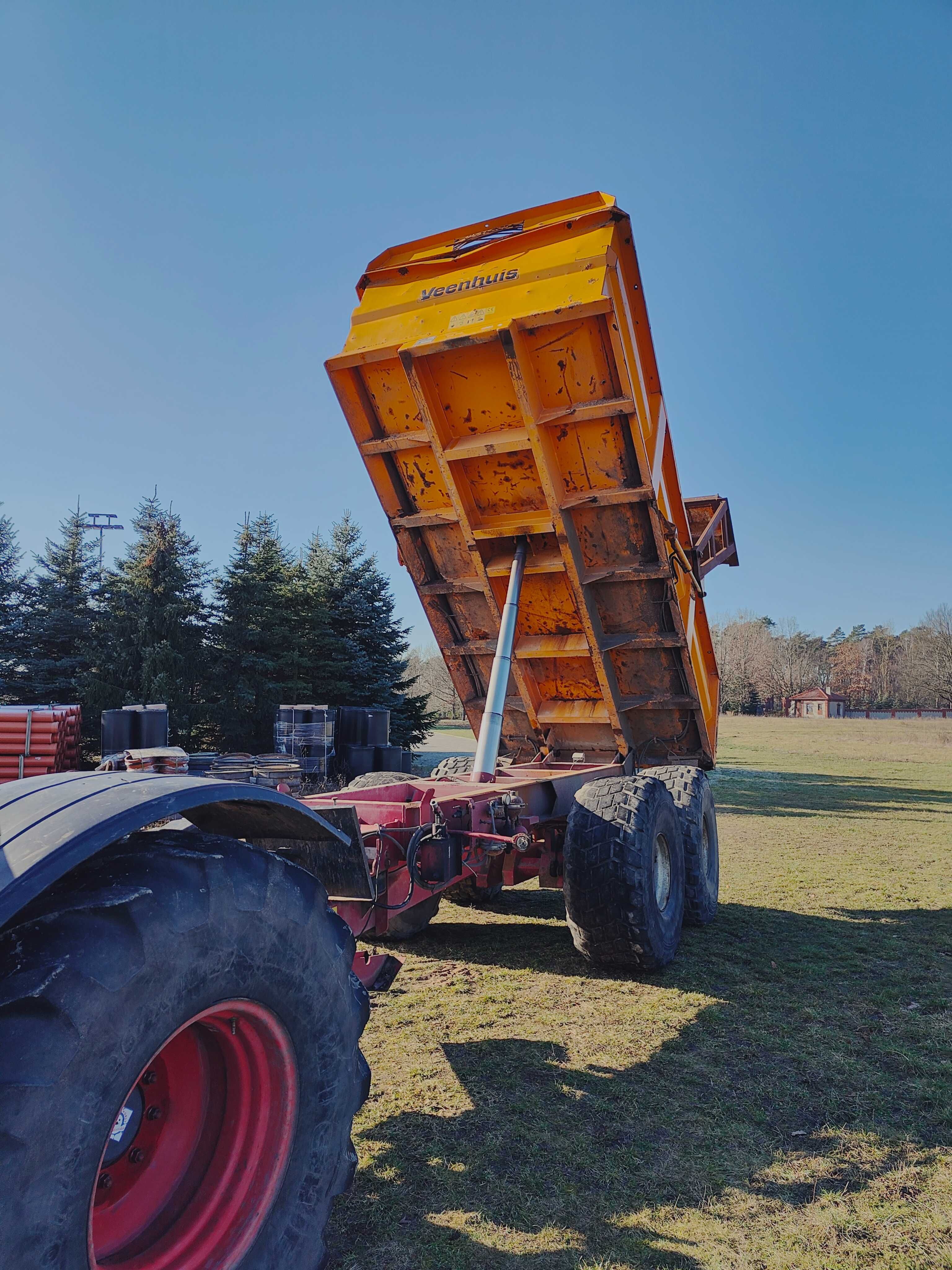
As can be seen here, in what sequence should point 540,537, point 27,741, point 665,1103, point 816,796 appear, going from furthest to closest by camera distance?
point 816,796, point 27,741, point 540,537, point 665,1103

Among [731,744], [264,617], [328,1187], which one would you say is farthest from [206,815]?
[731,744]

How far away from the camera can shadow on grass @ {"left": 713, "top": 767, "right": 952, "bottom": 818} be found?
1507 centimetres

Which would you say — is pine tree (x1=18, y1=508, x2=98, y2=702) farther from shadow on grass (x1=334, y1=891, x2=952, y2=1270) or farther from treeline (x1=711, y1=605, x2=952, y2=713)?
treeline (x1=711, y1=605, x2=952, y2=713)

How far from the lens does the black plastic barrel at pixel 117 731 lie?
6.77 m

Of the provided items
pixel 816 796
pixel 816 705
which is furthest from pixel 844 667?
pixel 816 796

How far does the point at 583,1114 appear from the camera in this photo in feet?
10.6

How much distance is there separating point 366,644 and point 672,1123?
712 inches

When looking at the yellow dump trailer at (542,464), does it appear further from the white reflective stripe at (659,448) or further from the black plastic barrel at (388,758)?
the black plastic barrel at (388,758)

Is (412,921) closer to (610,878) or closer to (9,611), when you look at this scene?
(610,878)

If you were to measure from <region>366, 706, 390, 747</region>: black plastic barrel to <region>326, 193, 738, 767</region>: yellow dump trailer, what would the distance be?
240 cm

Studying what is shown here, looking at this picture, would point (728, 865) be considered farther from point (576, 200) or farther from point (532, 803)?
point (576, 200)

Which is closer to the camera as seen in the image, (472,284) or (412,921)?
(472,284)

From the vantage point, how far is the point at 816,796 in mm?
17703

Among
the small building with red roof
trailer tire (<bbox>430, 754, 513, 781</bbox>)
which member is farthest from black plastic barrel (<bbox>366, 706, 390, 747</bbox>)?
the small building with red roof
